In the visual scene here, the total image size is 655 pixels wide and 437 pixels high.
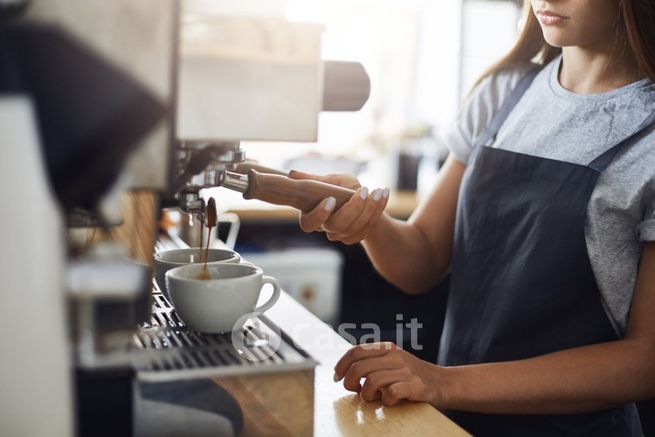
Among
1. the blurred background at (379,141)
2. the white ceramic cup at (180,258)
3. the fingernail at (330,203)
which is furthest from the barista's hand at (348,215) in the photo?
the blurred background at (379,141)

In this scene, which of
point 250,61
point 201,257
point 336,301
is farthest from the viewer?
point 336,301

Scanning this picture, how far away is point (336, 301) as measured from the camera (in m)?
2.91

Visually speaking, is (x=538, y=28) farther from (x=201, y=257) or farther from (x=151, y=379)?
(x=151, y=379)

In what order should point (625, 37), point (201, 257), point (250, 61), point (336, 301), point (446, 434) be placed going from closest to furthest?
point (250, 61), point (446, 434), point (201, 257), point (625, 37), point (336, 301)

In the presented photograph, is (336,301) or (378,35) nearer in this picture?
(336,301)

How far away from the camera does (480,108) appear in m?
1.28

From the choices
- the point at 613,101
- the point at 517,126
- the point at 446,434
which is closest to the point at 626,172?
the point at 613,101

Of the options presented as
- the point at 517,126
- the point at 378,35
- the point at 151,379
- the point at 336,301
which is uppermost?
the point at 378,35

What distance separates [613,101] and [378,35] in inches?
94.4

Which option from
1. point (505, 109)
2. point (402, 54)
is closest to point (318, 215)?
point (505, 109)

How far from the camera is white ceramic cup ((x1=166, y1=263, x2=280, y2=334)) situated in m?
0.79

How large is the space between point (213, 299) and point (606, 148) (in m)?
0.60

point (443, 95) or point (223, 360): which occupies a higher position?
A: point (443, 95)

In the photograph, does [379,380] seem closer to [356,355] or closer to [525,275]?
[356,355]
